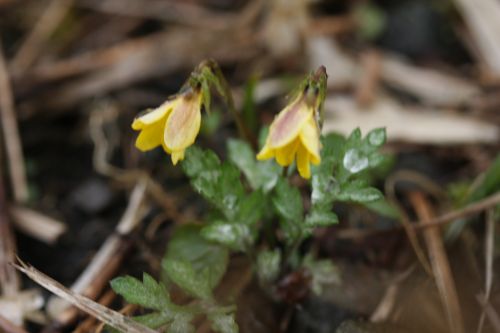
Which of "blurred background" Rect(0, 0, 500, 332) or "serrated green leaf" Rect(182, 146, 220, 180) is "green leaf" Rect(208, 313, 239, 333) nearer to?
"blurred background" Rect(0, 0, 500, 332)

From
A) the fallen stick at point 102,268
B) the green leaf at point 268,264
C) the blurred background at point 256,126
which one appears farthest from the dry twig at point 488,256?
the fallen stick at point 102,268

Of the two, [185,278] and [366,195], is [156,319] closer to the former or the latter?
[185,278]

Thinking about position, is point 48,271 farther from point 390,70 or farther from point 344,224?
point 390,70

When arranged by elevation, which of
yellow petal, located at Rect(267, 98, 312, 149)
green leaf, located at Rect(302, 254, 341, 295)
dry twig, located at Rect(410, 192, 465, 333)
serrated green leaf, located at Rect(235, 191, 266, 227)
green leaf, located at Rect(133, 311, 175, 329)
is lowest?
dry twig, located at Rect(410, 192, 465, 333)

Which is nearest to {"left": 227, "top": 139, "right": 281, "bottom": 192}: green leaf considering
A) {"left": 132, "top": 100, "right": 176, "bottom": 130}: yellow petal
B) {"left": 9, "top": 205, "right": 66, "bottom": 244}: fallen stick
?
{"left": 132, "top": 100, "right": 176, "bottom": 130}: yellow petal

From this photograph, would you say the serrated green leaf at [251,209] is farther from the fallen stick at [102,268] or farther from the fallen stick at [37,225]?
the fallen stick at [37,225]

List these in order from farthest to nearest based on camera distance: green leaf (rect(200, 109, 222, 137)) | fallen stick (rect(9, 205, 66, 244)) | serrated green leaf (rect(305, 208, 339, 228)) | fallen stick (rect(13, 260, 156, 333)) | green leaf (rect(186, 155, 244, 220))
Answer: green leaf (rect(200, 109, 222, 137)), fallen stick (rect(9, 205, 66, 244)), green leaf (rect(186, 155, 244, 220)), serrated green leaf (rect(305, 208, 339, 228)), fallen stick (rect(13, 260, 156, 333))
